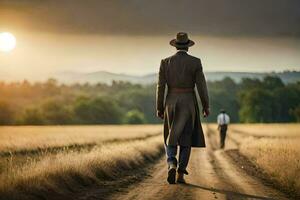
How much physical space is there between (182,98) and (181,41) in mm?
1073

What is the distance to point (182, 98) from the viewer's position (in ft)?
40.5

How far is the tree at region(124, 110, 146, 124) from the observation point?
113m

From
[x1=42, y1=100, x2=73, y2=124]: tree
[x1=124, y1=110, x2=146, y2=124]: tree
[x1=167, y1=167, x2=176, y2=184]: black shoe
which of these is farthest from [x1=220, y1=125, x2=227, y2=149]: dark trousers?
[x1=124, y1=110, x2=146, y2=124]: tree

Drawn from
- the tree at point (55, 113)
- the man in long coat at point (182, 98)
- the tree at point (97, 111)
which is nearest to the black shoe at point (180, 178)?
the man in long coat at point (182, 98)

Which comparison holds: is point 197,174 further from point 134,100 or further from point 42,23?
point 134,100

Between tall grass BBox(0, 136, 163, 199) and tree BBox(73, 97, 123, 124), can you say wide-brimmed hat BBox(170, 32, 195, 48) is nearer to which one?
tall grass BBox(0, 136, 163, 199)

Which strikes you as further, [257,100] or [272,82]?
[257,100]

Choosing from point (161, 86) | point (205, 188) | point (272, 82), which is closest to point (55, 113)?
point (272, 82)

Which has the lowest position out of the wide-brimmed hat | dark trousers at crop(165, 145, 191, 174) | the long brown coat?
dark trousers at crop(165, 145, 191, 174)

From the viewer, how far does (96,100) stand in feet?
361

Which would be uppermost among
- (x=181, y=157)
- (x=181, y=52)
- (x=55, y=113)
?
(x=181, y=52)

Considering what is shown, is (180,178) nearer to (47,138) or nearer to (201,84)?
(201,84)

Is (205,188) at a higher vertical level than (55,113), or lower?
lower

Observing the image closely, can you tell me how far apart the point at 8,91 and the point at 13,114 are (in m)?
3.08
